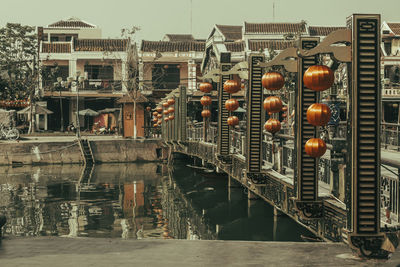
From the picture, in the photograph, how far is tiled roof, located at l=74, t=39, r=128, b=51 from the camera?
47.2 meters

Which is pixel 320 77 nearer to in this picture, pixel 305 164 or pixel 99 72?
pixel 305 164

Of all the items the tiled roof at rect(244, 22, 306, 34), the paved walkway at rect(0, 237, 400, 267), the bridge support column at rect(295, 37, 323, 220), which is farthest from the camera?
the tiled roof at rect(244, 22, 306, 34)

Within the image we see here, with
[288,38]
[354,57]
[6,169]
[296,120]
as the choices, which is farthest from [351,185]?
[288,38]

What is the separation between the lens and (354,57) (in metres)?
7.97

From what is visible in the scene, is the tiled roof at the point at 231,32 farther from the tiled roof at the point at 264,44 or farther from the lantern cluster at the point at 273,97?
the lantern cluster at the point at 273,97

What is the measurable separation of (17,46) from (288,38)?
1878 centimetres

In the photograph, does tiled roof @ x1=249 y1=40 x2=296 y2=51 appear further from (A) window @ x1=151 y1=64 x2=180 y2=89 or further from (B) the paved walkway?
(B) the paved walkway

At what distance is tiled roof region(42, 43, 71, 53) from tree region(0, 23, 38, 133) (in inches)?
105

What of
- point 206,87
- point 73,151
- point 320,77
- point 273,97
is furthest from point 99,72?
point 320,77

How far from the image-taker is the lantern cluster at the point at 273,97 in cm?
1112

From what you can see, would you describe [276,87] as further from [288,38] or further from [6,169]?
[288,38]

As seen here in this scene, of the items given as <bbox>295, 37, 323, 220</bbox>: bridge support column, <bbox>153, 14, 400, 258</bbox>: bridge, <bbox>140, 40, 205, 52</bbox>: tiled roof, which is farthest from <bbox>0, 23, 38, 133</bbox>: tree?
<bbox>295, 37, 323, 220</bbox>: bridge support column

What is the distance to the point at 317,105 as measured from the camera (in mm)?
8516

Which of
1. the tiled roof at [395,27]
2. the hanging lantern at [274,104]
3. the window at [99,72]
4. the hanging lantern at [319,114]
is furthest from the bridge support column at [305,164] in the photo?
the window at [99,72]
